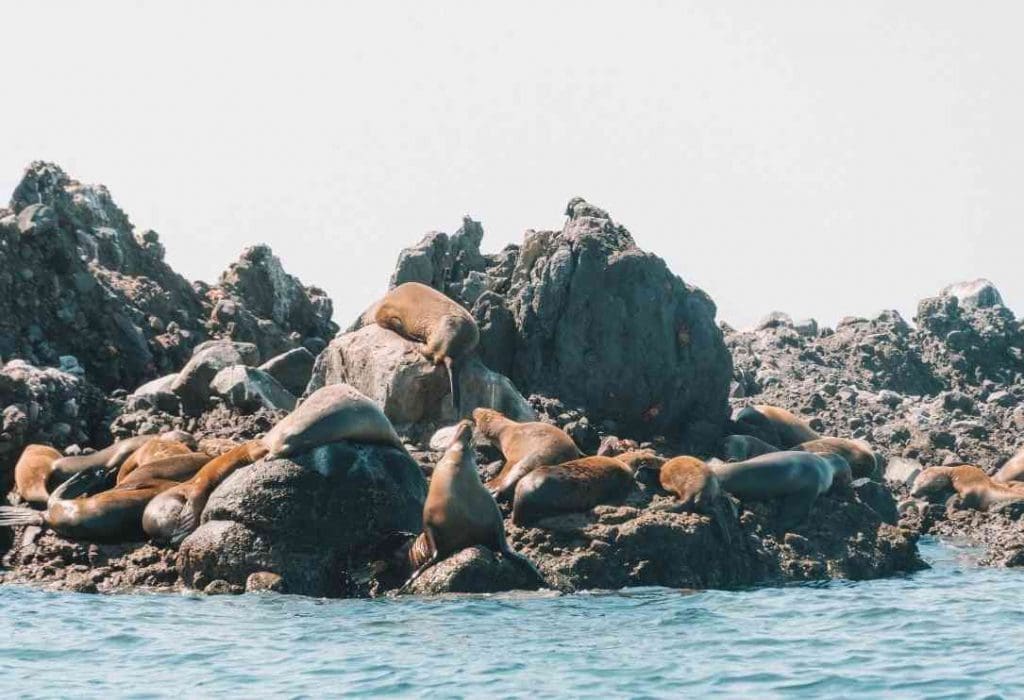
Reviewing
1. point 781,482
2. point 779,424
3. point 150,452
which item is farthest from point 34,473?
point 779,424

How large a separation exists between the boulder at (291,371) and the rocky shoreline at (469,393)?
0.04 meters

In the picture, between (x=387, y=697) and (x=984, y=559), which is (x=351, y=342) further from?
(x=387, y=697)

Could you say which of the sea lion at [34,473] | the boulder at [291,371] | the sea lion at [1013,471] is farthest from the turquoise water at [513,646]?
the sea lion at [1013,471]

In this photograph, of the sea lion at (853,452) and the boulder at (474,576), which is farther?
the sea lion at (853,452)

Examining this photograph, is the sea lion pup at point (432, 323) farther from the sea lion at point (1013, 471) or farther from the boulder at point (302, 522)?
the sea lion at point (1013, 471)

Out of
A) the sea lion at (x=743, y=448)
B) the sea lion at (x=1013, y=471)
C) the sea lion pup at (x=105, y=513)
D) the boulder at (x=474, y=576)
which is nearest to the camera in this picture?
the boulder at (x=474, y=576)

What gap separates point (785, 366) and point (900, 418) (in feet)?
16.4

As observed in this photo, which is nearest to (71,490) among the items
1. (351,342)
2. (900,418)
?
(351,342)

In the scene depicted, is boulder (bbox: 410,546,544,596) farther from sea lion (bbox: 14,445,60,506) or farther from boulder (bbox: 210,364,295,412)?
boulder (bbox: 210,364,295,412)

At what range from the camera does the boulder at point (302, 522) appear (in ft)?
48.3

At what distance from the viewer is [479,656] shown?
11.7 metres

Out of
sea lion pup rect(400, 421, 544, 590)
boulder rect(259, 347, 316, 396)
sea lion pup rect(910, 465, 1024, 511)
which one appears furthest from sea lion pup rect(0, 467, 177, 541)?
sea lion pup rect(910, 465, 1024, 511)

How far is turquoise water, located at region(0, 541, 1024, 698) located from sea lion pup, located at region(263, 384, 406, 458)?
Answer: 1836 millimetres

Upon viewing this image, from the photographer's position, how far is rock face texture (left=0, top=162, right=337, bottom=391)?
26.0 metres
